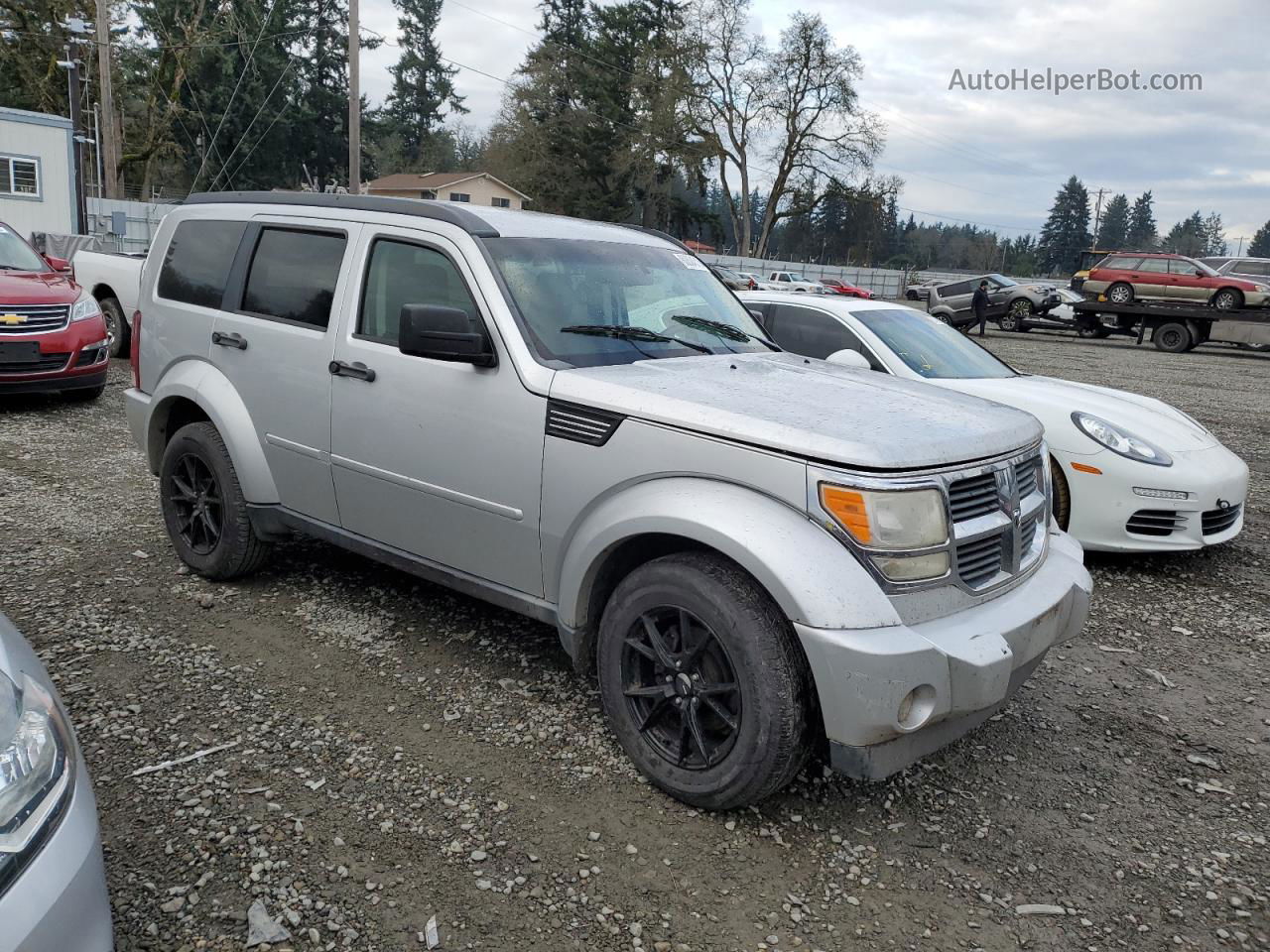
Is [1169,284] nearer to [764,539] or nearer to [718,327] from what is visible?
[718,327]

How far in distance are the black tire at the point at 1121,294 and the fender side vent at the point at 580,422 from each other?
87.0 ft

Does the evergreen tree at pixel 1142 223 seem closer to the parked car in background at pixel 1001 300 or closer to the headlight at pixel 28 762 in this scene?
the parked car in background at pixel 1001 300

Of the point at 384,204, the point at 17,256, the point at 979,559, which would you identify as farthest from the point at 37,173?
the point at 979,559

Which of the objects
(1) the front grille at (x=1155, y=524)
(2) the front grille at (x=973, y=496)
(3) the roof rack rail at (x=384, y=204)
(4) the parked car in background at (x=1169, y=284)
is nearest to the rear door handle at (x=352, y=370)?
(3) the roof rack rail at (x=384, y=204)

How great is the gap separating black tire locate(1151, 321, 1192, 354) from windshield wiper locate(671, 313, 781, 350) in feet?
81.9

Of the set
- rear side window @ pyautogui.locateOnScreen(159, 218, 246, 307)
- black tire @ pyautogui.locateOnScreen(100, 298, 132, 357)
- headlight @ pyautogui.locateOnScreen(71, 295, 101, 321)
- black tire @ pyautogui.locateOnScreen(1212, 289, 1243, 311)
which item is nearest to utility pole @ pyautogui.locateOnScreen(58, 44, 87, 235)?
black tire @ pyautogui.locateOnScreen(100, 298, 132, 357)

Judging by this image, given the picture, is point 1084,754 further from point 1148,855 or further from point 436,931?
point 436,931

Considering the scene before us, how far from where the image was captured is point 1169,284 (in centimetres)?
2519

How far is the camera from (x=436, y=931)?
2.54 m

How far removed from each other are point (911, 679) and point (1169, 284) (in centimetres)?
2676

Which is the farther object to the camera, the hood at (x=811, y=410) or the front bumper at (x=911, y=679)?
the hood at (x=811, y=410)

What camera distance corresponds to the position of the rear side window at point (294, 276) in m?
4.27

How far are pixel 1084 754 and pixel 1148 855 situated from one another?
2.11 ft

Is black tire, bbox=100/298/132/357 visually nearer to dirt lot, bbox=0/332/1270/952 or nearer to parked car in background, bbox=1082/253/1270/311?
dirt lot, bbox=0/332/1270/952
